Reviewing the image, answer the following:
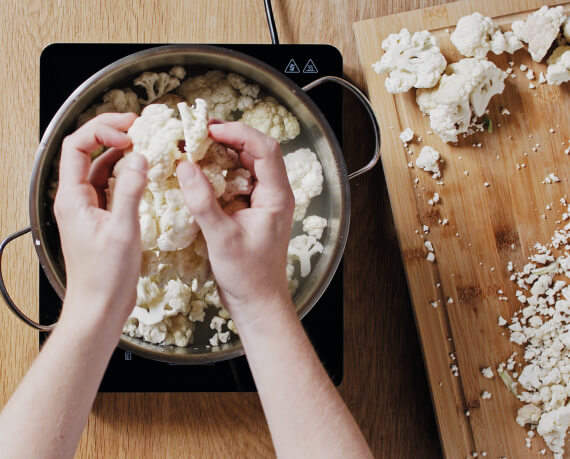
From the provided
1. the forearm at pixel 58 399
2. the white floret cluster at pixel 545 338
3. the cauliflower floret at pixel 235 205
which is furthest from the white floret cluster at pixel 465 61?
the forearm at pixel 58 399

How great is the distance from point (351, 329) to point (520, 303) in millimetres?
273

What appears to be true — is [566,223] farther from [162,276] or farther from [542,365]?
[162,276]

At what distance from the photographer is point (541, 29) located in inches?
33.0

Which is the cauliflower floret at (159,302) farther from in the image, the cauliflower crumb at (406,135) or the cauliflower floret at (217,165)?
the cauliflower crumb at (406,135)

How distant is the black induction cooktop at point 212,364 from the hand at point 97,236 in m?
0.26

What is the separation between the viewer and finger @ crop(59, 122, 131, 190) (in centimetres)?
58

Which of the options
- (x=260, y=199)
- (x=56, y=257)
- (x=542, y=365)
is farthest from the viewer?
(x=542, y=365)

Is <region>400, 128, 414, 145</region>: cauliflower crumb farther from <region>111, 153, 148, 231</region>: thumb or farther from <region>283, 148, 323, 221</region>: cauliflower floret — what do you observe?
<region>111, 153, 148, 231</region>: thumb

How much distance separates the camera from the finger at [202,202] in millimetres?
545

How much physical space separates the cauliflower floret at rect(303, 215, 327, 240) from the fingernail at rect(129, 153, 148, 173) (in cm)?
30

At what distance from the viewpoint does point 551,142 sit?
87 cm

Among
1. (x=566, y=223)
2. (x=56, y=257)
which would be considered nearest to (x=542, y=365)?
(x=566, y=223)

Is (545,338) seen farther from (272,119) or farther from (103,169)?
(103,169)

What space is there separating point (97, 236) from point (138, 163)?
84 millimetres
